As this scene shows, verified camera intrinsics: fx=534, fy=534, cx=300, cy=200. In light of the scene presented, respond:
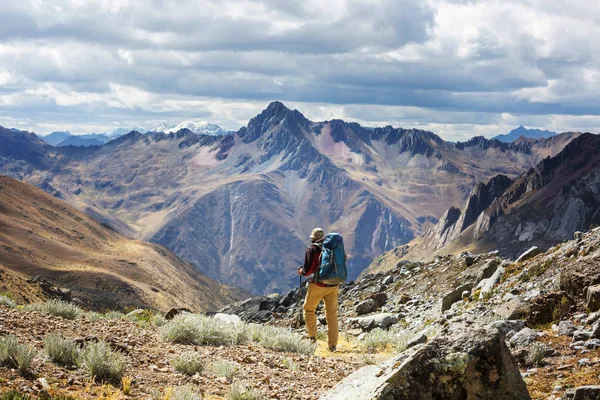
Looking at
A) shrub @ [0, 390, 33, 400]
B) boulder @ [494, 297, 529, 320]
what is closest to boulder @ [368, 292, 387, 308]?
boulder @ [494, 297, 529, 320]

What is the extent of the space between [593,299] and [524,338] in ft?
6.90

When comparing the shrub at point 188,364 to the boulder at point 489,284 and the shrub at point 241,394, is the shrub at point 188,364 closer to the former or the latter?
the shrub at point 241,394

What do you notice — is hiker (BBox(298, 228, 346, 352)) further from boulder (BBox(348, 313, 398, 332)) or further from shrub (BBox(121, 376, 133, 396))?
shrub (BBox(121, 376, 133, 396))

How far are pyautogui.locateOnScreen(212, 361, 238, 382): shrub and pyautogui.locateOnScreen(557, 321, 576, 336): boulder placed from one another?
22.1 ft

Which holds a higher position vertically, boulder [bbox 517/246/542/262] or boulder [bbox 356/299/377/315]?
boulder [bbox 517/246/542/262]

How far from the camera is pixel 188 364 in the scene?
1000 centimetres

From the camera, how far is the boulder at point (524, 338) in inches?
423

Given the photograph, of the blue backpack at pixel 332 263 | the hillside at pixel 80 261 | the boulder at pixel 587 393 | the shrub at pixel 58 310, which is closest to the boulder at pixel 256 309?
the blue backpack at pixel 332 263

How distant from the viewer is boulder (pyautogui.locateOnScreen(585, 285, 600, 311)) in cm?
1159

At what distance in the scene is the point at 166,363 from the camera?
34.1 feet

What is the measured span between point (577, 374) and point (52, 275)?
121953mm

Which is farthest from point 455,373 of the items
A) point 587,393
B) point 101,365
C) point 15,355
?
point 15,355

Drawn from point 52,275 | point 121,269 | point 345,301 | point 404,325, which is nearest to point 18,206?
point 121,269

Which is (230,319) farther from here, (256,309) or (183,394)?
(256,309)
